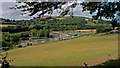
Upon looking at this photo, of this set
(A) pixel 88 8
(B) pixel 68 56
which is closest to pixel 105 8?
(A) pixel 88 8

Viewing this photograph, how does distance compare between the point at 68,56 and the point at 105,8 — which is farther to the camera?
the point at 68,56

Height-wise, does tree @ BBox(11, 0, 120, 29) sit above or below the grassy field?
above

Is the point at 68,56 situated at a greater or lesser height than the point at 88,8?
lesser

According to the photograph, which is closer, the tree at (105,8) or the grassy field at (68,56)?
the tree at (105,8)

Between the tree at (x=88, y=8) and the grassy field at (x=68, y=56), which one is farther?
the grassy field at (x=68, y=56)

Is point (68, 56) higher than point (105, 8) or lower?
lower

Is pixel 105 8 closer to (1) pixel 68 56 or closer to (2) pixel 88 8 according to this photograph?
(2) pixel 88 8

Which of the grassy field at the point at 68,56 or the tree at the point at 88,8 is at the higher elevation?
the tree at the point at 88,8

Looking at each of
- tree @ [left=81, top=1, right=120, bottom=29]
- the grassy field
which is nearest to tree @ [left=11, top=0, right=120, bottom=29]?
tree @ [left=81, top=1, right=120, bottom=29]

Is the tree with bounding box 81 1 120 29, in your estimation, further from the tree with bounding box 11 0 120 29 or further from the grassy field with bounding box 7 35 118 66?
the grassy field with bounding box 7 35 118 66

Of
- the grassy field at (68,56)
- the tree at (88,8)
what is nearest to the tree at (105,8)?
the tree at (88,8)

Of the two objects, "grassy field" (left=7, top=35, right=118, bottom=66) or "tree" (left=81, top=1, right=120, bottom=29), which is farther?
"grassy field" (left=7, top=35, right=118, bottom=66)

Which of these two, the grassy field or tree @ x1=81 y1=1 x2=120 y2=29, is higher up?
tree @ x1=81 y1=1 x2=120 y2=29

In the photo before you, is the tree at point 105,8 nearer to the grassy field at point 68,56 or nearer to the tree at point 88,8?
the tree at point 88,8
